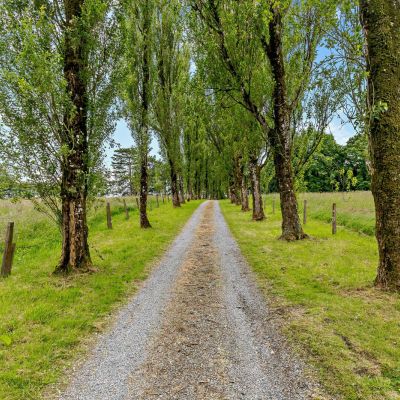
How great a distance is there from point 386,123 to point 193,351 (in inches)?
245

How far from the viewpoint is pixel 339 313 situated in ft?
20.0

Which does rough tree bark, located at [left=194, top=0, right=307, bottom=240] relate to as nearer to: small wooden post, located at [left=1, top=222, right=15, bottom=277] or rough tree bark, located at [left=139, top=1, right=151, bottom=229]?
rough tree bark, located at [left=139, top=1, right=151, bottom=229]

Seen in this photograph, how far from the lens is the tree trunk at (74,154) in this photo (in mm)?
9031

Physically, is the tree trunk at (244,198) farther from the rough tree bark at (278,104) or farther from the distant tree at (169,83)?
the rough tree bark at (278,104)

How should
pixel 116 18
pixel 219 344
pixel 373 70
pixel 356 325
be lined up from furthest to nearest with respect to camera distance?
pixel 116 18
pixel 373 70
pixel 356 325
pixel 219 344

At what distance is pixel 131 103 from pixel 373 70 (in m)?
14.0

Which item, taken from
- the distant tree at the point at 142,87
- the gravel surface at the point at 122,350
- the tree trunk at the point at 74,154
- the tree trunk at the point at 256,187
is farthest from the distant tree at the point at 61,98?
the tree trunk at the point at 256,187

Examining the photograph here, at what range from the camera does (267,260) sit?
35.2ft

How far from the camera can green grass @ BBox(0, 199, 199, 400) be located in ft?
14.7

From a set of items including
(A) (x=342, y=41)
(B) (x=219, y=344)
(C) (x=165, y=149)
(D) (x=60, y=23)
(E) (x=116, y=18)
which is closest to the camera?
(B) (x=219, y=344)

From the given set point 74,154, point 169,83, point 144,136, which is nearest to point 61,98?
point 74,154

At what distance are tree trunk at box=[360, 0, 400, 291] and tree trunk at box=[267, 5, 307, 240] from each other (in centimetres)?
635

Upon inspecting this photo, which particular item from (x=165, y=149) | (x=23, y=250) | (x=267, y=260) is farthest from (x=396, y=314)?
(x=165, y=149)

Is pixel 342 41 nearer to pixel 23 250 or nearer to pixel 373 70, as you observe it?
pixel 373 70
